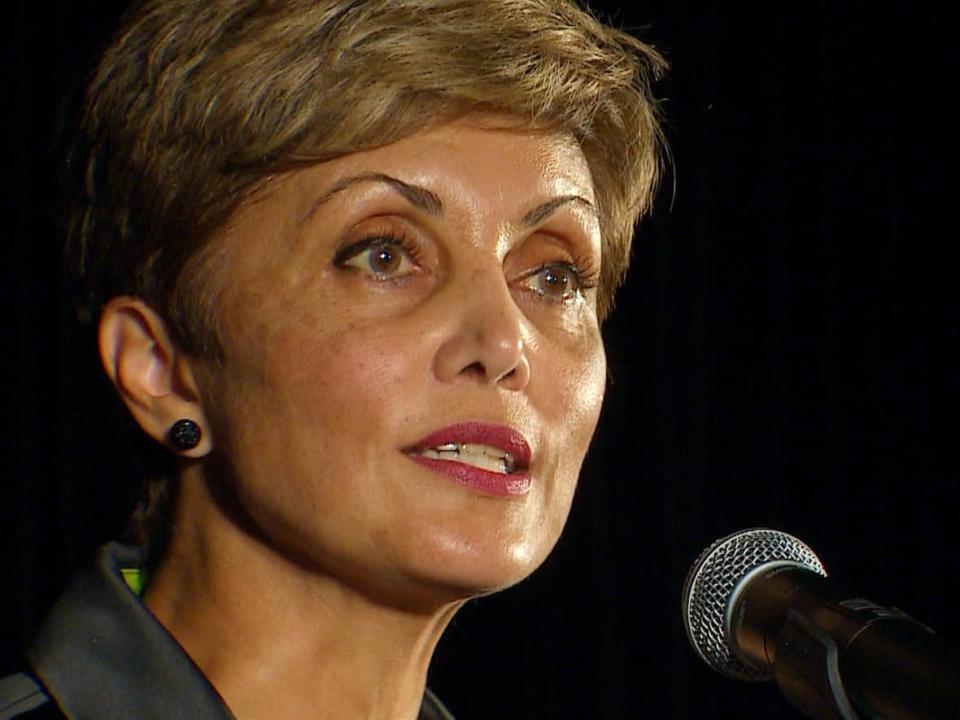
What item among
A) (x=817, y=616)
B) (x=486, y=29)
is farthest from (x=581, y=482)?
(x=817, y=616)

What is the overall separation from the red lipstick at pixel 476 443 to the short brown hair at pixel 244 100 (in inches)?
12.1

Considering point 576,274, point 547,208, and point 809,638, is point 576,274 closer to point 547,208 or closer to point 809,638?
point 547,208

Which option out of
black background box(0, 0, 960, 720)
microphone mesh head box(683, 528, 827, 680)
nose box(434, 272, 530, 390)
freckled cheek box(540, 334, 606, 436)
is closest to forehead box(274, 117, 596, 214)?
nose box(434, 272, 530, 390)

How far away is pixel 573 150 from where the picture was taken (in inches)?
69.9

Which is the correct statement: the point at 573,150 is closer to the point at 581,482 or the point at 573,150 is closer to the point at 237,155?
the point at 237,155

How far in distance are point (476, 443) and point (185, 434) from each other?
37cm

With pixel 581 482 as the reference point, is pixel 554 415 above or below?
above

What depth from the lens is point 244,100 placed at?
1.59 meters

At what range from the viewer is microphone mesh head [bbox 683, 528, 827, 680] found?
135 centimetres

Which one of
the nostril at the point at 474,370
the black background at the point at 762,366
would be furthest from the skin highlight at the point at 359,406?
the black background at the point at 762,366

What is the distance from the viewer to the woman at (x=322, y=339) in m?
1.53

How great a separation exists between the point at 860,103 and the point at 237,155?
158cm

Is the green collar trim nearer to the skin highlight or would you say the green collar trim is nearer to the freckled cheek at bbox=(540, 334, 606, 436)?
the skin highlight

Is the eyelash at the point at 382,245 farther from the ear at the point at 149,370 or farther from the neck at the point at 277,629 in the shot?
the neck at the point at 277,629
